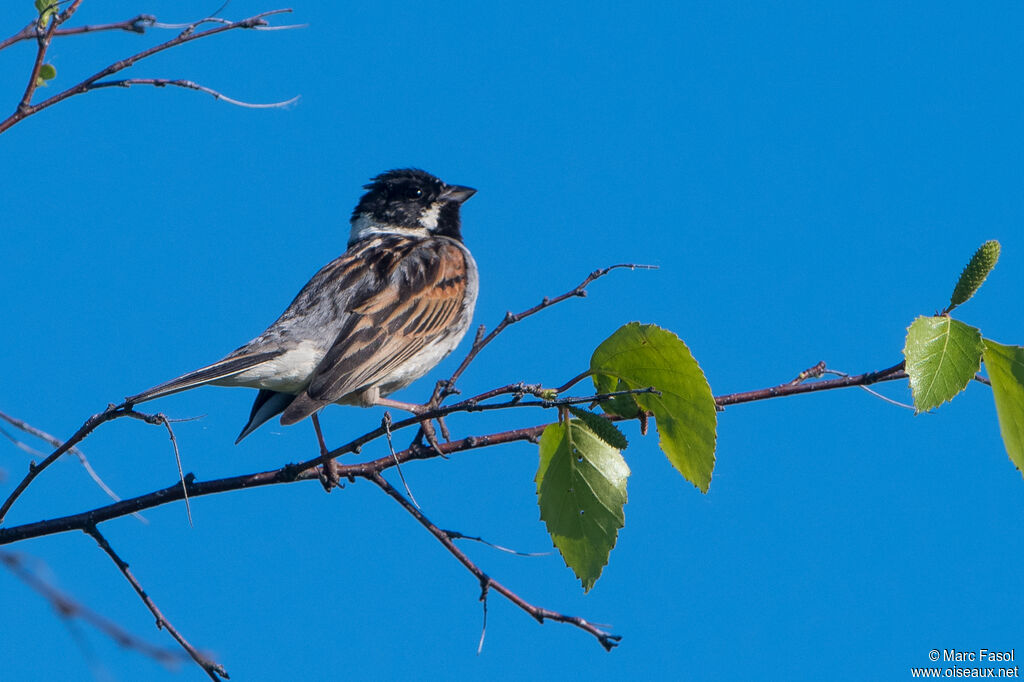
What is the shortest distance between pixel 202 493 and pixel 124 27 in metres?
1.69

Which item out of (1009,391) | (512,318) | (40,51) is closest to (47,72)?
(40,51)

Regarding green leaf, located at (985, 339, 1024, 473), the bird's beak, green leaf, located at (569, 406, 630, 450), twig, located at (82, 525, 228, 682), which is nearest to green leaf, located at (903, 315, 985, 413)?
green leaf, located at (985, 339, 1024, 473)

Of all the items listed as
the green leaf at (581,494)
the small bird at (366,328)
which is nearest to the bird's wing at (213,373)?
the small bird at (366,328)

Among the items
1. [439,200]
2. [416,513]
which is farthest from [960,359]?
[439,200]

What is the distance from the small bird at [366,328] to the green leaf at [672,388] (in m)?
2.19

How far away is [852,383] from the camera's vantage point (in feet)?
11.7

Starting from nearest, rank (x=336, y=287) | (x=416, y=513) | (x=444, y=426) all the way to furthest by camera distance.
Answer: (x=416, y=513) → (x=444, y=426) → (x=336, y=287)

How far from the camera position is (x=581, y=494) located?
3.33 m

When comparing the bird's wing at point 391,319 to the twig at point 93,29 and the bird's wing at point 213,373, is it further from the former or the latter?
the twig at point 93,29

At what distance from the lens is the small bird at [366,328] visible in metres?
5.39

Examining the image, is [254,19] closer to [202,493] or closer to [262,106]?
[262,106]

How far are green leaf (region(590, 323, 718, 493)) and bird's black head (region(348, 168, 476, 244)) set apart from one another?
4.81 m

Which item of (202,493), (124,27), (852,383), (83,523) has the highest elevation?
(124,27)

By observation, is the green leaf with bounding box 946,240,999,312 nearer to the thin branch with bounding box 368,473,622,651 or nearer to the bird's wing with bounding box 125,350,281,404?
the thin branch with bounding box 368,473,622,651
